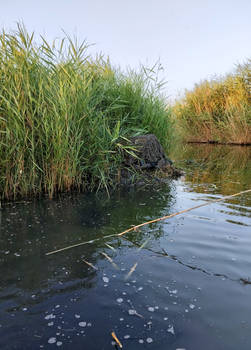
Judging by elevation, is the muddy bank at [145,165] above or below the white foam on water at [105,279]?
above

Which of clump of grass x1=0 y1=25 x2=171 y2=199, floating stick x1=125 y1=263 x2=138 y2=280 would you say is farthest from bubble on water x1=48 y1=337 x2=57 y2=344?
clump of grass x1=0 y1=25 x2=171 y2=199

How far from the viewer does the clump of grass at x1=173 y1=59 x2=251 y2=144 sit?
47.9 ft

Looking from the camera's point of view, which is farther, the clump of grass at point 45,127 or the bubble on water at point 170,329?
the clump of grass at point 45,127

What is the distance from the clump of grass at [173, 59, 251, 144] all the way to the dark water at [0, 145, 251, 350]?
11554 mm

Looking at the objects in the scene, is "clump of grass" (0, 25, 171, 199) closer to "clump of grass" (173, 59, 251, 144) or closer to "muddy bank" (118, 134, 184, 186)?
"muddy bank" (118, 134, 184, 186)

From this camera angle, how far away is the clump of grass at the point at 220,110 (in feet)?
47.9

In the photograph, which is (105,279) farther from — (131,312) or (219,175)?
(219,175)

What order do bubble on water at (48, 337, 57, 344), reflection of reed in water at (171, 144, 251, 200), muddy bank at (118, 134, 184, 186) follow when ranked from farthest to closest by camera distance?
muddy bank at (118, 134, 184, 186), reflection of reed in water at (171, 144, 251, 200), bubble on water at (48, 337, 57, 344)

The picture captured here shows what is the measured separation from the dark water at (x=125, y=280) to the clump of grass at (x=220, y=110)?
11.6 m

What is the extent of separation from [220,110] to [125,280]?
1525 cm

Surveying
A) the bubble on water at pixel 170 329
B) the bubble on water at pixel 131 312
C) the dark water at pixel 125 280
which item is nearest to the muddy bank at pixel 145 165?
the dark water at pixel 125 280

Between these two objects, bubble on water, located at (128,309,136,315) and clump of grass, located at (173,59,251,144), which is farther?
clump of grass, located at (173,59,251,144)

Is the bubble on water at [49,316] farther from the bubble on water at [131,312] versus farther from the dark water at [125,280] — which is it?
the bubble on water at [131,312]

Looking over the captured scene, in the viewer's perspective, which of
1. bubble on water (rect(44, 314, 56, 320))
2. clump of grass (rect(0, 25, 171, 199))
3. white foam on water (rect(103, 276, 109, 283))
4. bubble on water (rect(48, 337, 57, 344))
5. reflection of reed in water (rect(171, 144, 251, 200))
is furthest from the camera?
reflection of reed in water (rect(171, 144, 251, 200))
